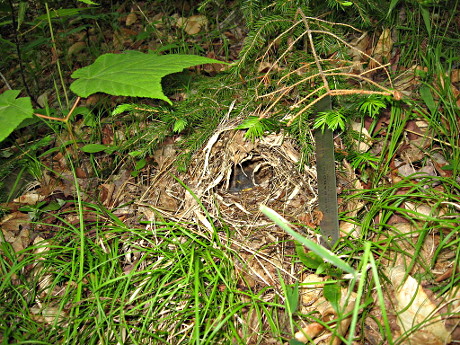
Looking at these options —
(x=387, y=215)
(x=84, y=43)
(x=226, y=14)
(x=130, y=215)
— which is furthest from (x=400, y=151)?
(x=84, y=43)

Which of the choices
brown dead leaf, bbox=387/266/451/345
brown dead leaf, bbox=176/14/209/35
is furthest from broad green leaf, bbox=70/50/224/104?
brown dead leaf, bbox=176/14/209/35

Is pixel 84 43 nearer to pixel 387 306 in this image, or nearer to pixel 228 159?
pixel 228 159

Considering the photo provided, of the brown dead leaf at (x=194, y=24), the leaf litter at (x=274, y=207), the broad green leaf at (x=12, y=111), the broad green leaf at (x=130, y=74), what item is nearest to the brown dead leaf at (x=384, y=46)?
the leaf litter at (x=274, y=207)

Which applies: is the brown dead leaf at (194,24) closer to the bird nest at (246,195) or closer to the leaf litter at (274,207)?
the leaf litter at (274,207)

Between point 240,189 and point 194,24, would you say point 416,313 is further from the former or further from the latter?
point 194,24

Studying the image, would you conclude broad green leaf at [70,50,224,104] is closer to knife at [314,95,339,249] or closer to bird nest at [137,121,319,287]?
bird nest at [137,121,319,287]
